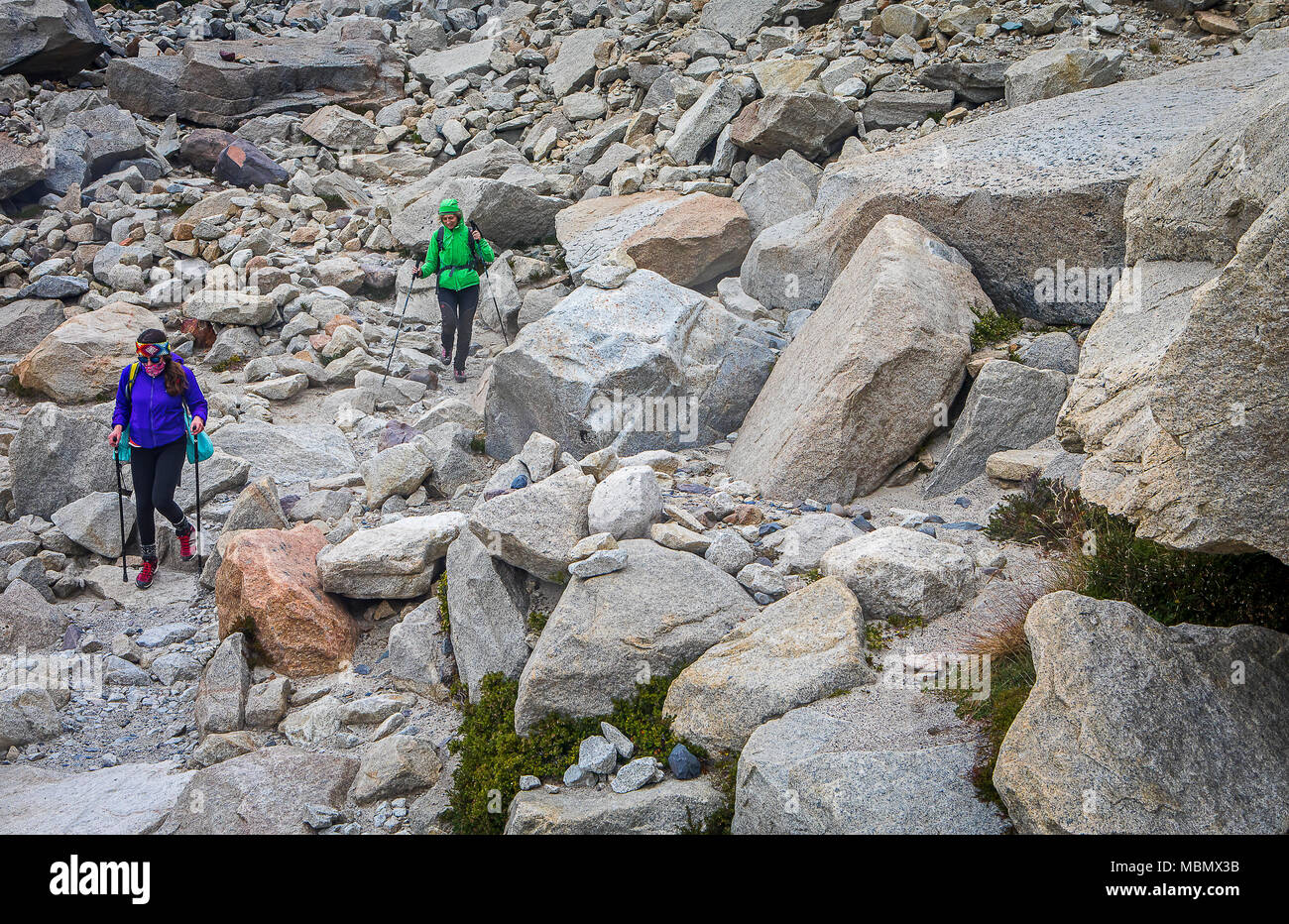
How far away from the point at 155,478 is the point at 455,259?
6747 millimetres

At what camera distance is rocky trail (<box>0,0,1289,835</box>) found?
5410 millimetres

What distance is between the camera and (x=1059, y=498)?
26.5ft

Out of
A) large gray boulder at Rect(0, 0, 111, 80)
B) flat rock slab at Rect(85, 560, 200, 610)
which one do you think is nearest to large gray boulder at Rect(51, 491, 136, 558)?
flat rock slab at Rect(85, 560, 200, 610)

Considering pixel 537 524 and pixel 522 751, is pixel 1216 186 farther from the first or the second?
pixel 522 751

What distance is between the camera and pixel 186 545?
11328 mm

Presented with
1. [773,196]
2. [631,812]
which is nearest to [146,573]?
[631,812]

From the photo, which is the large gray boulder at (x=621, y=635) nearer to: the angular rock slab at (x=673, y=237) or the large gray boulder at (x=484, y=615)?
the large gray boulder at (x=484, y=615)

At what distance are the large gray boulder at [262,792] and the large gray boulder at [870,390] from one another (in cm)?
526

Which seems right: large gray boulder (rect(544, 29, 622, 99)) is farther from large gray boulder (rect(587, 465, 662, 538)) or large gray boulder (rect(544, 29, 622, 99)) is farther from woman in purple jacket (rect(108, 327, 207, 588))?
large gray boulder (rect(587, 465, 662, 538))

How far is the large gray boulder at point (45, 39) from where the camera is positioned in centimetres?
2823

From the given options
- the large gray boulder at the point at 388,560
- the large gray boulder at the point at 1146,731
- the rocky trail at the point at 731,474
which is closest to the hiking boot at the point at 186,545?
the rocky trail at the point at 731,474

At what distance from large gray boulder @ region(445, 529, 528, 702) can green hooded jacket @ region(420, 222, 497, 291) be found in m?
7.84

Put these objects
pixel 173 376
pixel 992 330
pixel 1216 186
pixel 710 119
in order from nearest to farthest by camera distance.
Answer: pixel 1216 186
pixel 173 376
pixel 992 330
pixel 710 119

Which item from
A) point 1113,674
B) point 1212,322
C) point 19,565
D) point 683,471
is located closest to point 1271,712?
point 1113,674
